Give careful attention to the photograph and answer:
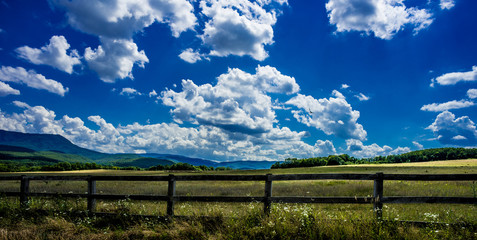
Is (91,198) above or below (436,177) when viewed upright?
below

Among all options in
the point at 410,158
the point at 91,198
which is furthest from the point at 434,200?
the point at 410,158

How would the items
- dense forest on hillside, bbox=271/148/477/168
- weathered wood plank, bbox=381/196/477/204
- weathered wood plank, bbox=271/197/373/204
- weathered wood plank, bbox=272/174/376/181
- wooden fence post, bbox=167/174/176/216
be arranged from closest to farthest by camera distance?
1. weathered wood plank, bbox=381/196/477/204
2. weathered wood plank, bbox=271/197/373/204
3. weathered wood plank, bbox=272/174/376/181
4. wooden fence post, bbox=167/174/176/216
5. dense forest on hillside, bbox=271/148/477/168

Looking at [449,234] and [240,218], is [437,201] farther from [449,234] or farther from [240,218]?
[240,218]

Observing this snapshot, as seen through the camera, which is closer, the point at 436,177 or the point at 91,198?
the point at 436,177

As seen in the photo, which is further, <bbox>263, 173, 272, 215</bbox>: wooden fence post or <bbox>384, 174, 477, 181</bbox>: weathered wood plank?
<bbox>263, 173, 272, 215</bbox>: wooden fence post

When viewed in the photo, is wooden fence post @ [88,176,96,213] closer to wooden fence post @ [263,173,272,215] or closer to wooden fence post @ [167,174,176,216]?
wooden fence post @ [167,174,176,216]

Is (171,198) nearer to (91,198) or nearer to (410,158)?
(91,198)

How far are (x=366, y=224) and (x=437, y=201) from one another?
7.30 ft

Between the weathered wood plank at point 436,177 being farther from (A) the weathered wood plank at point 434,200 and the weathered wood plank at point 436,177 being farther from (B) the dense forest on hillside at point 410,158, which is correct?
(B) the dense forest on hillside at point 410,158

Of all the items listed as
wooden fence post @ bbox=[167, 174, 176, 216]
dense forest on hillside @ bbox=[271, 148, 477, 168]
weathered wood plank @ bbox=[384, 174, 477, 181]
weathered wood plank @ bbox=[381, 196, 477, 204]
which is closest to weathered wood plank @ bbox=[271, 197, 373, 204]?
weathered wood plank @ bbox=[381, 196, 477, 204]

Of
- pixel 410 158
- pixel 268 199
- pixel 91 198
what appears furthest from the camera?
pixel 410 158

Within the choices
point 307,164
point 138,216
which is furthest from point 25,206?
point 307,164

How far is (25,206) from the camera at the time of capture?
9.83 metres

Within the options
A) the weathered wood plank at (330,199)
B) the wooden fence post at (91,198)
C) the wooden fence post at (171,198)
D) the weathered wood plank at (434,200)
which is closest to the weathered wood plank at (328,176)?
the weathered wood plank at (330,199)
